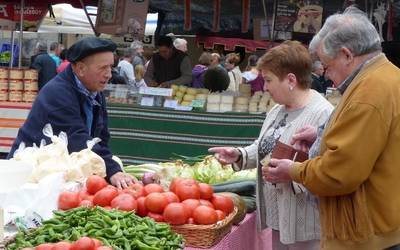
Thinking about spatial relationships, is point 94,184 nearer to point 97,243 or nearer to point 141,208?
point 141,208

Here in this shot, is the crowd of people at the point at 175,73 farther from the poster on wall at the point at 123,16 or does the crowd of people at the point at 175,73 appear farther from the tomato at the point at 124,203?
the tomato at the point at 124,203

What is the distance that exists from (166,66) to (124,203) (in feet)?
22.6

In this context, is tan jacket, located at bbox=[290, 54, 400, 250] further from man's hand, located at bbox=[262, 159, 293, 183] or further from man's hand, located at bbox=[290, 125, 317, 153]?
man's hand, located at bbox=[290, 125, 317, 153]

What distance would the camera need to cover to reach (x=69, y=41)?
22.4m

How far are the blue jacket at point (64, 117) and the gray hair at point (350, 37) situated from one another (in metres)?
1.65

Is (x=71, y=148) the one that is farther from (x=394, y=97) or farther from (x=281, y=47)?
(x=394, y=97)

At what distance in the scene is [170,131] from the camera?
28.1 feet

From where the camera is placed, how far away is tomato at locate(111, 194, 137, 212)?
3.43 m

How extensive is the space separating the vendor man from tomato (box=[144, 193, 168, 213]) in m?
0.54

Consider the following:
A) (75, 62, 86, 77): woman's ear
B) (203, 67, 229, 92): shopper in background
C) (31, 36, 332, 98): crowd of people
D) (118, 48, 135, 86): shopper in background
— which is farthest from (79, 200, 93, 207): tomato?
(118, 48, 135, 86): shopper in background

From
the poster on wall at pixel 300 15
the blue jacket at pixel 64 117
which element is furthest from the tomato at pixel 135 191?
the poster on wall at pixel 300 15

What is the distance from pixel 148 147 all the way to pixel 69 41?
14548 millimetres

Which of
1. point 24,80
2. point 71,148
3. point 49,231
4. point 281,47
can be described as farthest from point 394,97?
point 24,80

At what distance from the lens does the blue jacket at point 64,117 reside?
409 cm
